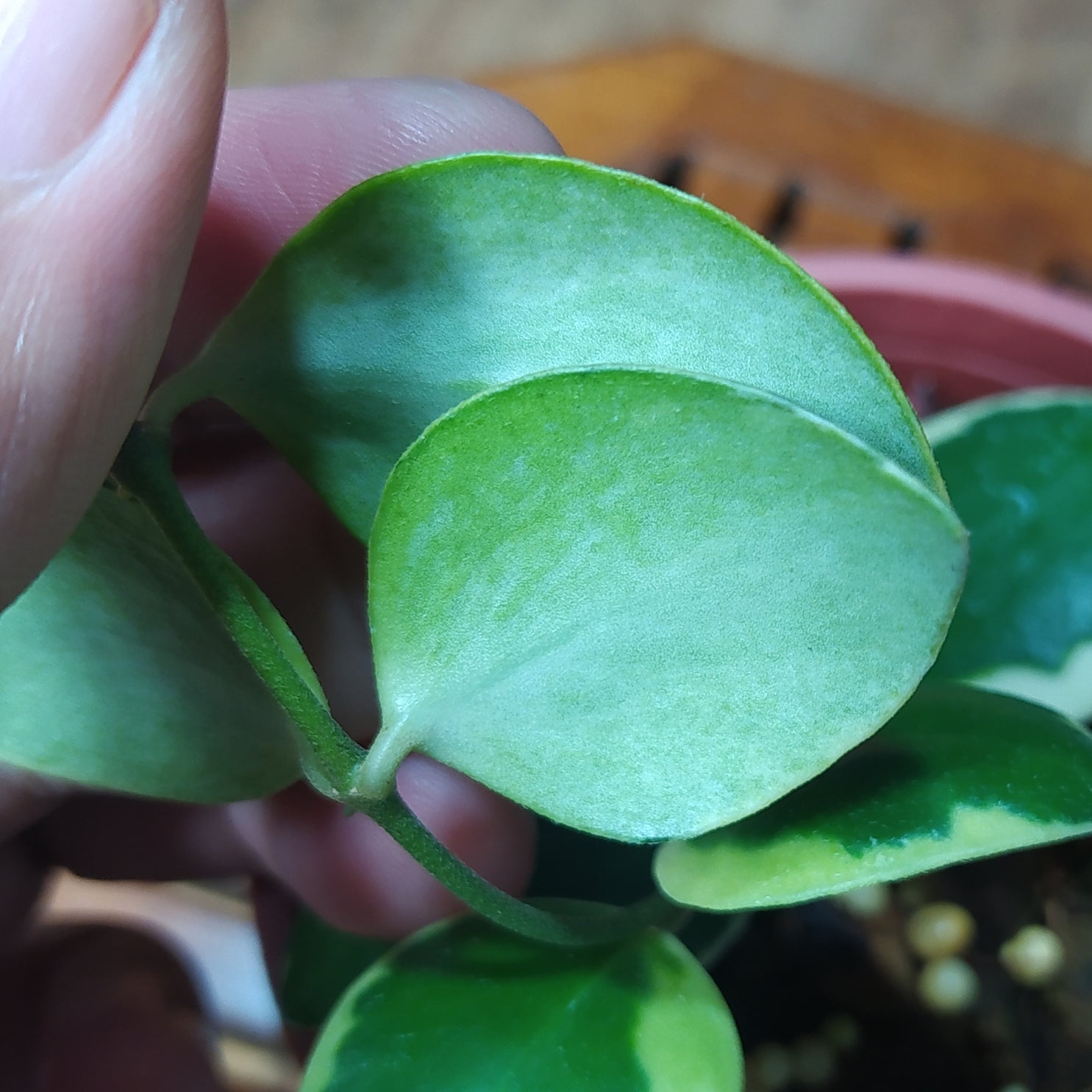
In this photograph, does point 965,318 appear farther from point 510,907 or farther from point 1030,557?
point 510,907

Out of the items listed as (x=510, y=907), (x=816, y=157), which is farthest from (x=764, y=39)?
(x=510, y=907)

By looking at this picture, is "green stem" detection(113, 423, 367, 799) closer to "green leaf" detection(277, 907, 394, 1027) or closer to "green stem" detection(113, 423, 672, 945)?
"green stem" detection(113, 423, 672, 945)

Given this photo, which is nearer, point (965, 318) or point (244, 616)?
point (244, 616)

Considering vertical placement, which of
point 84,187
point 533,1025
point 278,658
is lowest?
point 533,1025

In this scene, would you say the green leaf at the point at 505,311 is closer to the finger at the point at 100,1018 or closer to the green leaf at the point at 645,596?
the green leaf at the point at 645,596

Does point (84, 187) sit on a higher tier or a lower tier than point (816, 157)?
higher

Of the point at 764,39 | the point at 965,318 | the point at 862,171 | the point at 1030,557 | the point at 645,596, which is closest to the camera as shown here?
the point at 645,596

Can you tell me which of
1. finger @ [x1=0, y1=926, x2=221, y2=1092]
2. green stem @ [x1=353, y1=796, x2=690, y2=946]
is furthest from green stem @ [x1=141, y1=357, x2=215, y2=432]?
finger @ [x1=0, y1=926, x2=221, y2=1092]
